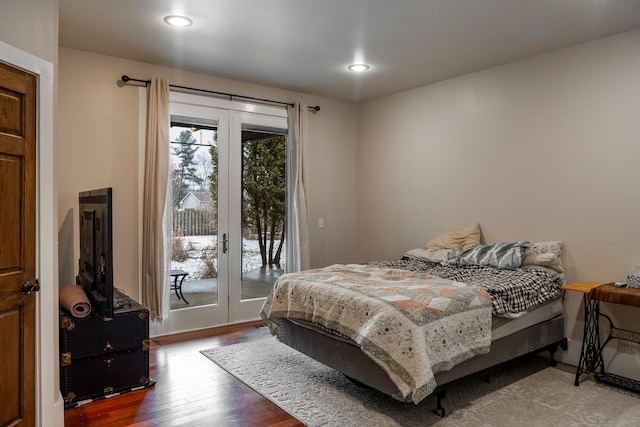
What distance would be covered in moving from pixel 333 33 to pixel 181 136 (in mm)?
1969

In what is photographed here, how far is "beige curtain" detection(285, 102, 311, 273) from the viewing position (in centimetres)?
523

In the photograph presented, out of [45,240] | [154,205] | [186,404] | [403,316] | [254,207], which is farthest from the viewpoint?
[254,207]

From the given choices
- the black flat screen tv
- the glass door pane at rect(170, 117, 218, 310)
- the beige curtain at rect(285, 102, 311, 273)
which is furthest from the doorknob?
the beige curtain at rect(285, 102, 311, 273)

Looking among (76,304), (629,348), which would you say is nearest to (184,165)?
(76,304)

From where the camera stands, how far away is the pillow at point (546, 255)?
3.74 metres

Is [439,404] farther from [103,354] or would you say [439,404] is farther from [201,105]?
[201,105]

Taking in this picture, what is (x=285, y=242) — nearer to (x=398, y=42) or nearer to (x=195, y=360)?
(x=195, y=360)

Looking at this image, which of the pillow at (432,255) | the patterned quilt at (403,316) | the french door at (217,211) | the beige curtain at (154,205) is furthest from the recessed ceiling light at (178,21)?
the pillow at (432,255)

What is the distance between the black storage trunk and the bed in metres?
1.02

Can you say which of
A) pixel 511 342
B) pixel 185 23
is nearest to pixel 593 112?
pixel 511 342

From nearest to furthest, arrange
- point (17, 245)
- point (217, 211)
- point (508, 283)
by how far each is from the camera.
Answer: point (17, 245) → point (508, 283) → point (217, 211)

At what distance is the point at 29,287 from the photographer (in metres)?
2.39

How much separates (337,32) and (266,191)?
2.21 meters

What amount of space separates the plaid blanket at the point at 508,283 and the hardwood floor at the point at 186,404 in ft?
5.33
